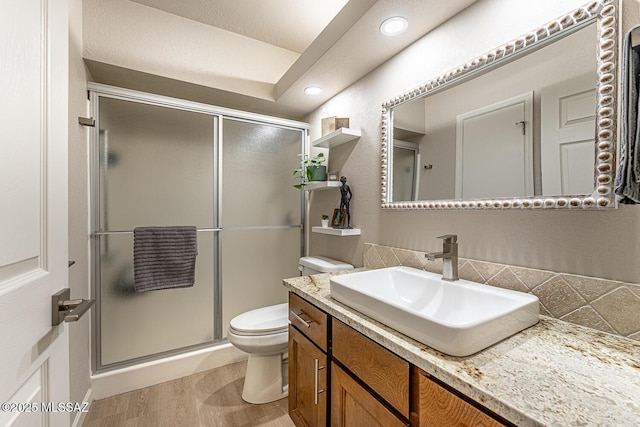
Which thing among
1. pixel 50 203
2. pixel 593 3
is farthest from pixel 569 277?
pixel 50 203

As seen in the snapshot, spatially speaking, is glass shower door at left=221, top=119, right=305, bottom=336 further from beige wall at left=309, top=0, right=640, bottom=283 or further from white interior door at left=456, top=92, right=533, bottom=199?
white interior door at left=456, top=92, right=533, bottom=199

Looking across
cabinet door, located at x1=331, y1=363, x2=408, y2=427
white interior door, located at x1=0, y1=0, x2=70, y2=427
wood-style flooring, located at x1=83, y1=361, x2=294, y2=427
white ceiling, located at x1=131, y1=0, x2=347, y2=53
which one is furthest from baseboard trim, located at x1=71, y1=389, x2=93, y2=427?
white ceiling, located at x1=131, y1=0, x2=347, y2=53

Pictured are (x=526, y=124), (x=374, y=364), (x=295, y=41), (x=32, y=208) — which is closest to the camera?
(x=32, y=208)

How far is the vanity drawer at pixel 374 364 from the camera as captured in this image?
2.47 feet

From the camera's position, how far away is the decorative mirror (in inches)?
32.9

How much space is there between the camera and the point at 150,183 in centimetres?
190

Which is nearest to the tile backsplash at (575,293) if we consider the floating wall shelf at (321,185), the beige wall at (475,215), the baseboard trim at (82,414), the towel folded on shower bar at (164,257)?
the beige wall at (475,215)

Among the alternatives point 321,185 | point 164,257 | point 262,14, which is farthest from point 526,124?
point 164,257

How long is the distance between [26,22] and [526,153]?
1448 mm

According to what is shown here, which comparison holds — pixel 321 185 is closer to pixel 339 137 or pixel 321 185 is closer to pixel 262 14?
pixel 339 137

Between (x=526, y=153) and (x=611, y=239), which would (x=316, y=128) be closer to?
(x=526, y=153)

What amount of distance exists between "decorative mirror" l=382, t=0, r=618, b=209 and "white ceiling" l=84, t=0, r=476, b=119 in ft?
1.03

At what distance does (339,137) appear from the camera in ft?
6.13

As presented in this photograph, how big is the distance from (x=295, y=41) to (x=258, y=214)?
1457 mm
